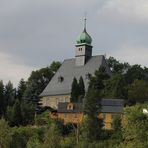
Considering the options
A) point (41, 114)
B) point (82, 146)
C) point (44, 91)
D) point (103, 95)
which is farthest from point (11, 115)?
point (44, 91)

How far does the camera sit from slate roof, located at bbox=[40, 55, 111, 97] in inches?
5113

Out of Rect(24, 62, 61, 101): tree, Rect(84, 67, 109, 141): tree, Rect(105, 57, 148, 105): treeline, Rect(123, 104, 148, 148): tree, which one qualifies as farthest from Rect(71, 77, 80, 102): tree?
Rect(123, 104, 148, 148): tree

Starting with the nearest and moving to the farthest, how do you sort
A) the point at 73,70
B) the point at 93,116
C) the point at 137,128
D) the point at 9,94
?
the point at 137,128 → the point at 93,116 → the point at 9,94 → the point at 73,70

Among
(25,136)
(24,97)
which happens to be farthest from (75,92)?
(25,136)

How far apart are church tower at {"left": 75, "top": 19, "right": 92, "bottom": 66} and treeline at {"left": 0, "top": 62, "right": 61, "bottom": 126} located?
10.1 metres

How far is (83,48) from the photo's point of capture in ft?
439

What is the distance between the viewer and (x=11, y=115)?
332 feet

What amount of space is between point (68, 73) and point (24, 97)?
21102 mm

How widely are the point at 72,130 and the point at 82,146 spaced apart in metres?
13.6

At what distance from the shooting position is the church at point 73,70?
13062cm

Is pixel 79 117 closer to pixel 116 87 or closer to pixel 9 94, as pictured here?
pixel 116 87

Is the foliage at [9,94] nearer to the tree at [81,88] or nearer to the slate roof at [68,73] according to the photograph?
the tree at [81,88]

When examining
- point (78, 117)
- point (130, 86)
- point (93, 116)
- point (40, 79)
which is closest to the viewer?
point (93, 116)

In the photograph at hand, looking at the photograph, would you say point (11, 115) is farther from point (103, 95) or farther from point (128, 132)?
point (128, 132)
